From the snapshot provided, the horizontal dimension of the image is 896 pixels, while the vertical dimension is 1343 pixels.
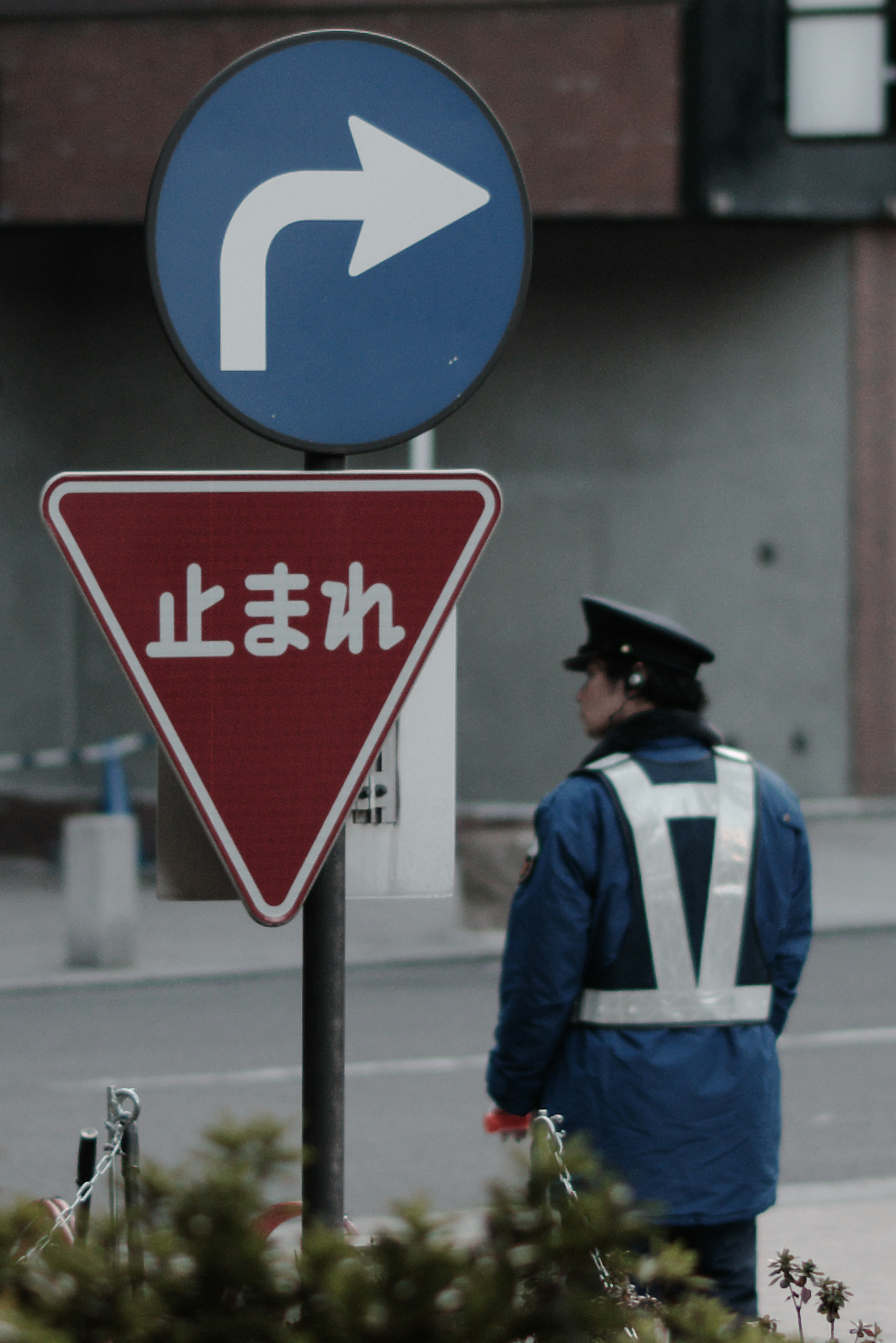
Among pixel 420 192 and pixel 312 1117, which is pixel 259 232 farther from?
pixel 312 1117

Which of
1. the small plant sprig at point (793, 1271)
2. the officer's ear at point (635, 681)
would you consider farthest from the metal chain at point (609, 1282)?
the officer's ear at point (635, 681)

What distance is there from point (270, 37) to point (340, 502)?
1223cm

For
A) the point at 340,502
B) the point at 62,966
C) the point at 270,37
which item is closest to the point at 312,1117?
the point at 340,502

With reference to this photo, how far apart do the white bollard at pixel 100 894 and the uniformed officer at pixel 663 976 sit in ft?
23.7

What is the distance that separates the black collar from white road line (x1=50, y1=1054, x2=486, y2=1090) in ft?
15.0

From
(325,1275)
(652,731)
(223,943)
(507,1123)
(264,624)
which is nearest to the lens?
(325,1275)

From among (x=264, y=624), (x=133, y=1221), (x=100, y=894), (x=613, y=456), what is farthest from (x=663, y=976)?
(x=613, y=456)

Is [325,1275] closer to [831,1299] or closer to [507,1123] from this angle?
[831,1299]

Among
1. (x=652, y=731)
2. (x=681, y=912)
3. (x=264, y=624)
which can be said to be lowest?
(x=681, y=912)

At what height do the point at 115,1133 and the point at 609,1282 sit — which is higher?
the point at 609,1282

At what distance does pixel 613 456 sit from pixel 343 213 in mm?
13611

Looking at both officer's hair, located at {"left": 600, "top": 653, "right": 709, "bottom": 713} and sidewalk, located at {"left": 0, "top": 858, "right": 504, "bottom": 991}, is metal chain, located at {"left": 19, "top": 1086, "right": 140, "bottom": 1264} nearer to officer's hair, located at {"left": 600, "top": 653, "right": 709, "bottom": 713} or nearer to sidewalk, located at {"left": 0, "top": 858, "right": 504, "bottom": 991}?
officer's hair, located at {"left": 600, "top": 653, "right": 709, "bottom": 713}

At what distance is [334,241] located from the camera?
2.73 meters

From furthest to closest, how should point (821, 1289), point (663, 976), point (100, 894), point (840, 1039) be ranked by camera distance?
1. point (100, 894)
2. point (840, 1039)
3. point (663, 976)
4. point (821, 1289)
